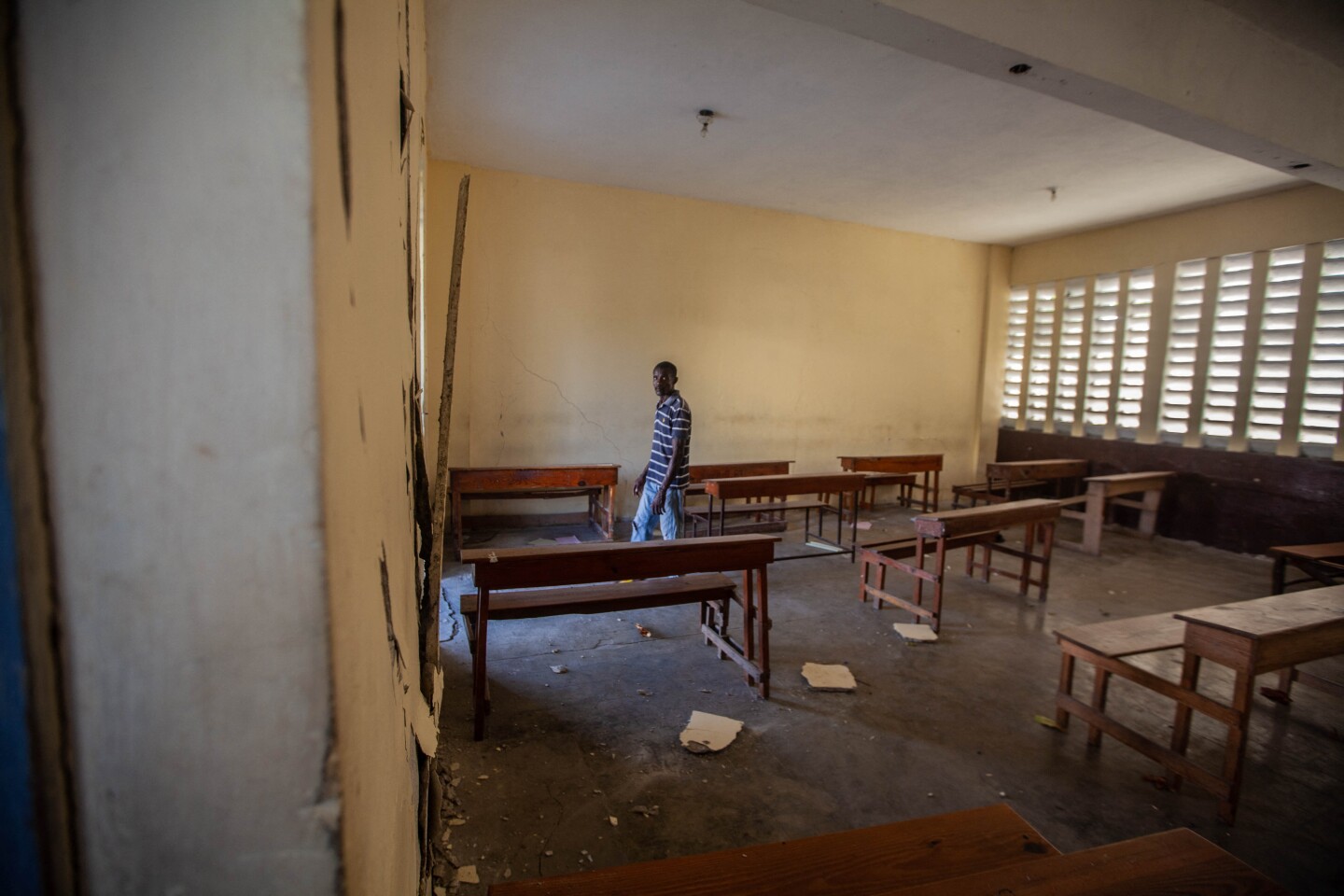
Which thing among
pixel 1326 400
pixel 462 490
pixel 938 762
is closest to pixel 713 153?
pixel 462 490

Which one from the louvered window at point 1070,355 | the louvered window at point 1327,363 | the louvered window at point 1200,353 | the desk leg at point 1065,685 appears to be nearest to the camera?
the desk leg at point 1065,685

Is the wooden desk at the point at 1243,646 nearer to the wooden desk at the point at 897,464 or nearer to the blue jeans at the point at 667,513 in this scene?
the blue jeans at the point at 667,513

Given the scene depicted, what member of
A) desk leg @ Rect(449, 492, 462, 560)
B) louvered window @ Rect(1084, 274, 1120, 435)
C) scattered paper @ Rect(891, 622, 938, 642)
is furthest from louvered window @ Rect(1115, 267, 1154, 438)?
desk leg @ Rect(449, 492, 462, 560)

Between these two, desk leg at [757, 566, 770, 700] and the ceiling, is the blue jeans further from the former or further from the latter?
the ceiling

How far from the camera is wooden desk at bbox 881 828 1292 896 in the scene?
3.67 feet

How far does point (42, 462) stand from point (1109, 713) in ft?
13.0

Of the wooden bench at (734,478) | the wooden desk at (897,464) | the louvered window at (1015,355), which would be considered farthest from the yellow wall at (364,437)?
the louvered window at (1015,355)

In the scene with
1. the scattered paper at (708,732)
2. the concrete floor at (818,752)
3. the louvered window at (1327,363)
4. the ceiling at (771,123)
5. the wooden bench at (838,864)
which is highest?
the ceiling at (771,123)

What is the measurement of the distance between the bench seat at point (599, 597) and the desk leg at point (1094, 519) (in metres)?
4.77

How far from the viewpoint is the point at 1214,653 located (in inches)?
90.8

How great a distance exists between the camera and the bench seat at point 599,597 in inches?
114

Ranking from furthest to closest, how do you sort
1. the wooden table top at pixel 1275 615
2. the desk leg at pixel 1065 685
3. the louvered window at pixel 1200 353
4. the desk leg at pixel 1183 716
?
the louvered window at pixel 1200 353
the desk leg at pixel 1065 685
the desk leg at pixel 1183 716
the wooden table top at pixel 1275 615

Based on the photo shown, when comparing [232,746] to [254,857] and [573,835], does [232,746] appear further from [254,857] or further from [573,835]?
[573,835]

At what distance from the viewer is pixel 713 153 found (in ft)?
18.0
